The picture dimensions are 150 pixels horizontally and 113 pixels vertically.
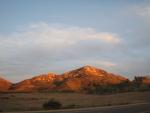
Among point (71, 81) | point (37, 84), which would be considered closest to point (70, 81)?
point (71, 81)

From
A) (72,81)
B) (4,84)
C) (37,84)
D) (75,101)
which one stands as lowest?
(75,101)

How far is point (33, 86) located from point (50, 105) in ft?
410

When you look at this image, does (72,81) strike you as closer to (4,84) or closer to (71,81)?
(71,81)

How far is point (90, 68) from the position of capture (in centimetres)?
18612

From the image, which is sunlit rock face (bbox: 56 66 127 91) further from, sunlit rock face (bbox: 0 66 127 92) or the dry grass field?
the dry grass field

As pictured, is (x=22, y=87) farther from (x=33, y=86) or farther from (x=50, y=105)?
(x=50, y=105)

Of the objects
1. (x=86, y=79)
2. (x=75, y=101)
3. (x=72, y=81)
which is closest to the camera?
(x=75, y=101)

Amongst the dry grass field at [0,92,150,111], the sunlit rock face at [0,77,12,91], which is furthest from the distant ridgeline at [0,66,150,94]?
the dry grass field at [0,92,150,111]

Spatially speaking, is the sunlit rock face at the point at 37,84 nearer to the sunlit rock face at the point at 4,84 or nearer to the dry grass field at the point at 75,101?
the sunlit rock face at the point at 4,84

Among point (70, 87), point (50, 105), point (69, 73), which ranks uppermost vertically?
point (69, 73)

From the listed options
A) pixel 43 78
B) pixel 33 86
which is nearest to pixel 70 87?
pixel 33 86

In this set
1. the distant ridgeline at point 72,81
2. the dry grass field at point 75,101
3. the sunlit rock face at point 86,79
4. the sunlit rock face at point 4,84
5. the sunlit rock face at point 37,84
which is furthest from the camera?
the sunlit rock face at point 4,84

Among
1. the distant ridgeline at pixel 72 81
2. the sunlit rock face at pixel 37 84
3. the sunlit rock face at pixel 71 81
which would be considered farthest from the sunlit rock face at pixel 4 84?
the sunlit rock face at pixel 37 84

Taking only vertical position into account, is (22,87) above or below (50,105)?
above
